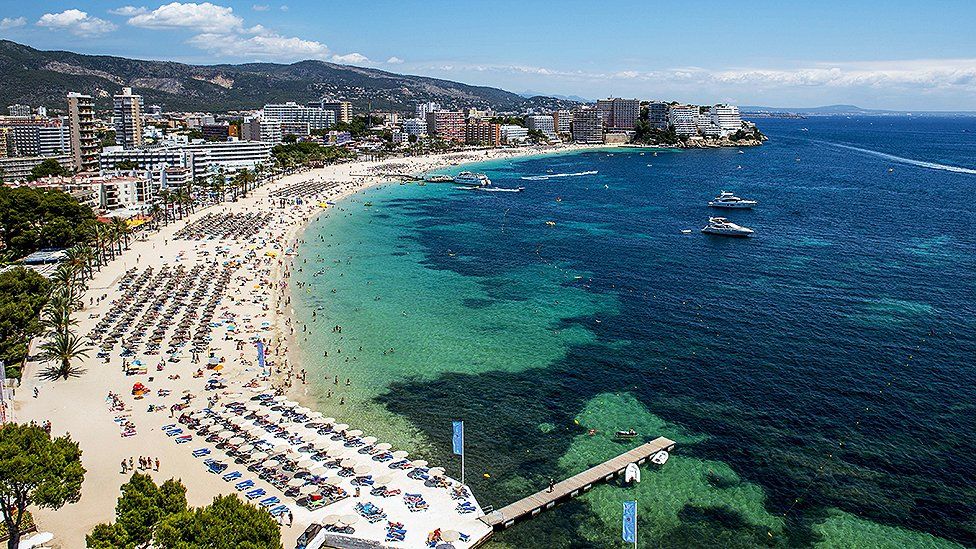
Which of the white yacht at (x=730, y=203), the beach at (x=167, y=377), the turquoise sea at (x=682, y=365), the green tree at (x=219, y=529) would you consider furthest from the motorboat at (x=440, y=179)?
the green tree at (x=219, y=529)

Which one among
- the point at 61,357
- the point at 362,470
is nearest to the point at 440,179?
the point at 61,357

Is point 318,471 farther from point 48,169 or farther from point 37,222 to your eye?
point 48,169

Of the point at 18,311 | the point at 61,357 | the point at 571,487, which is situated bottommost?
the point at 571,487

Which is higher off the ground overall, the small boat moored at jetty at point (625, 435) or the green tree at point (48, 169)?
the green tree at point (48, 169)

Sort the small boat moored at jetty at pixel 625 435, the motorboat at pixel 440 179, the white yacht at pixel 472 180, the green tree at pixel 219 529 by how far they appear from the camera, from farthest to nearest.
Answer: the motorboat at pixel 440 179, the white yacht at pixel 472 180, the small boat moored at jetty at pixel 625 435, the green tree at pixel 219 529

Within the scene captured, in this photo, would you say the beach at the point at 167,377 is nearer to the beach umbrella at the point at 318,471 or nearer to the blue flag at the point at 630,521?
the beach umbrella at the point at 318,471

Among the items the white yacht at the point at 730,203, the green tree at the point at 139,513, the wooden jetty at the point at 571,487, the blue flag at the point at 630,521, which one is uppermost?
the white yacht at the point at 730,203
